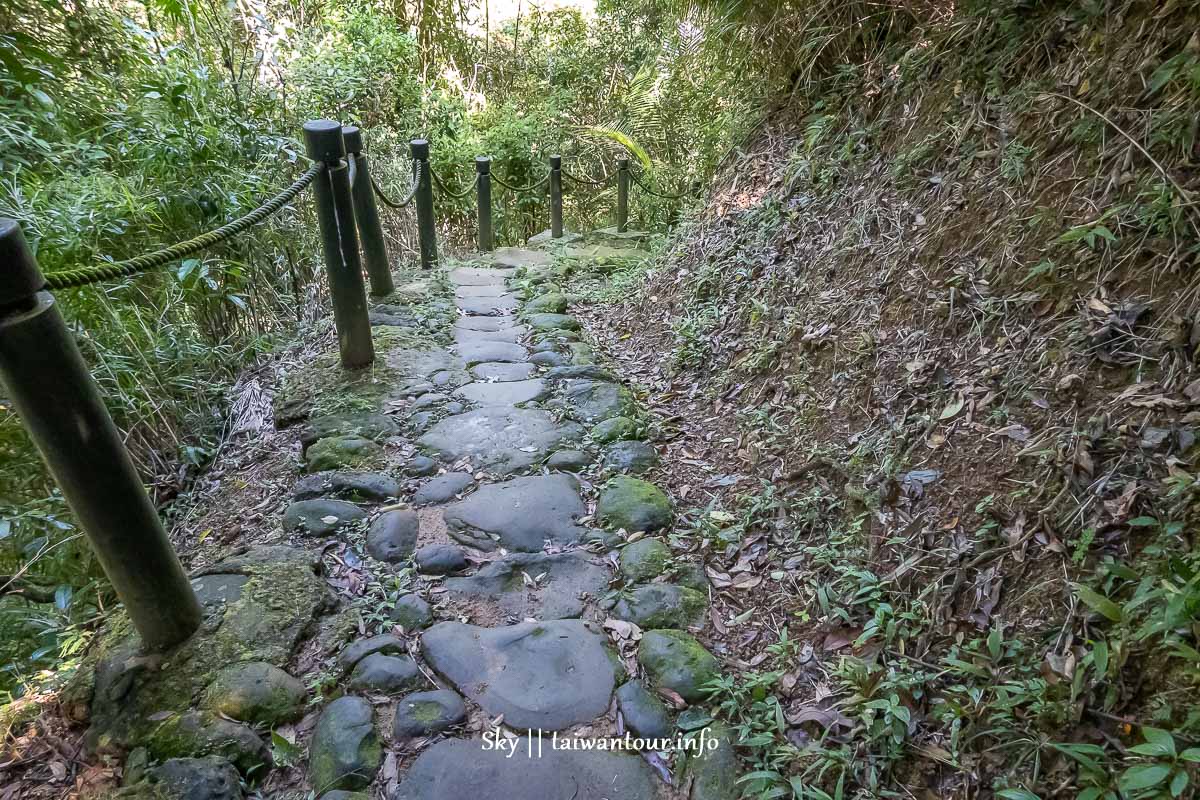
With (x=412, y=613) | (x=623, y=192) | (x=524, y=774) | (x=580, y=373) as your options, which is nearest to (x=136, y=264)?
(x=412, y=613)

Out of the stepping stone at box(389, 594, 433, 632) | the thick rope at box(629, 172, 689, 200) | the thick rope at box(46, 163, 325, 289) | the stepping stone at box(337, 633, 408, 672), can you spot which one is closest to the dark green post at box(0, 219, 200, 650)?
the thick rope at box(46, 163, 325, 289)

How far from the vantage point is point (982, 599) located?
5.38 feet

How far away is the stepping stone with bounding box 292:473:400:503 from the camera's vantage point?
104 inches

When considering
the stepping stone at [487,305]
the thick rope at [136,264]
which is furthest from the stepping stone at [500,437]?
the stepping stone at [487,305]

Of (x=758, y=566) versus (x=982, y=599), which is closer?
→ (x=982, y=599)

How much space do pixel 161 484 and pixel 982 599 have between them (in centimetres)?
321

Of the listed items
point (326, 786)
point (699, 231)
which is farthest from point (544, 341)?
point (326, 786)

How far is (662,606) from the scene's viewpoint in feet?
6.93

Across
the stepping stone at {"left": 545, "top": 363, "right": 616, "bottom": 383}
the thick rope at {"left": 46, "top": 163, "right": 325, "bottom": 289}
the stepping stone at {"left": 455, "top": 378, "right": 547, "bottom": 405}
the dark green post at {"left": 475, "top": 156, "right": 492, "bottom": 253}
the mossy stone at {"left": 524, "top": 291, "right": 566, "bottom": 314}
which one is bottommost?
the stepping stone at {"left": 455, "top": 378, "right": 547, "bottom": 405}

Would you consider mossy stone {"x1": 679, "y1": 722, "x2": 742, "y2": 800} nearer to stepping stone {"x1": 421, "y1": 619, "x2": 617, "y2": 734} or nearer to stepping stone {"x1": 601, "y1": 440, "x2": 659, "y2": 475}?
stepping stone {"x1": 421, "y1": 619, "x2": 617, "y2": 734}

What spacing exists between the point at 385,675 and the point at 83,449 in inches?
36.2

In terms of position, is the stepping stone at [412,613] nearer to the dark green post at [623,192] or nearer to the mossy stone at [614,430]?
the mossy stone at [614,430]

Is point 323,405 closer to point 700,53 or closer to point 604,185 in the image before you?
point 700,53

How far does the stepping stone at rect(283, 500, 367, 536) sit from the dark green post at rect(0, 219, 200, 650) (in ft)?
1.88
